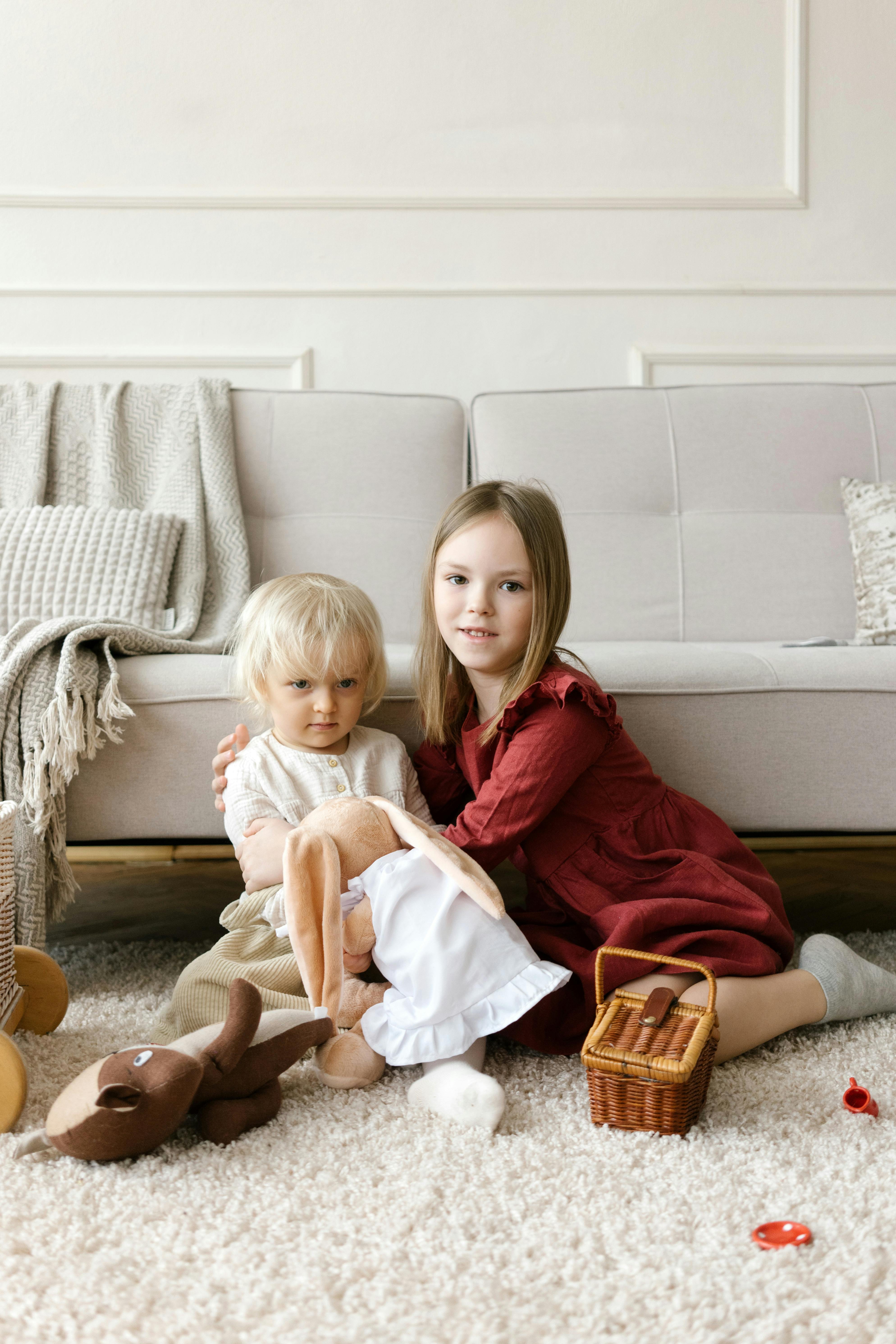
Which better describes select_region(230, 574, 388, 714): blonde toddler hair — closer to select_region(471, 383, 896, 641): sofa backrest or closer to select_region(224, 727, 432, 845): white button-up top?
select_region(224, 727, 432, 845): white button-up top

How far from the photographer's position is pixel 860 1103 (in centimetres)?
87

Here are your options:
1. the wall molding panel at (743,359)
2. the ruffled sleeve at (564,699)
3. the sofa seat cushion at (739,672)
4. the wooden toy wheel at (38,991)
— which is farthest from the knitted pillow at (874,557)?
the wooden toy wheel at (38,991)

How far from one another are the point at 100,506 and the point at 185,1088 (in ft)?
3.67

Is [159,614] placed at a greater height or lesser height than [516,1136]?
greater

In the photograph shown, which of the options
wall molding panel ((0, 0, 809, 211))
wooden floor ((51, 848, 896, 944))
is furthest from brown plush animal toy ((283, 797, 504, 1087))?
wall molding panel ((0, 0, 809, 211))

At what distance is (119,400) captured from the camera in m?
1.76

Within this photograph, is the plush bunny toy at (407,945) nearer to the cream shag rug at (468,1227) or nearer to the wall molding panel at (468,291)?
the cream shag rug at (468,1227)

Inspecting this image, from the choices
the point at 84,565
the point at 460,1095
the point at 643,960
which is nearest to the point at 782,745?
the point at 643,960

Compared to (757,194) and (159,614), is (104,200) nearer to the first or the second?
(159,614)

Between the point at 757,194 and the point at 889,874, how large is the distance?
1517mm

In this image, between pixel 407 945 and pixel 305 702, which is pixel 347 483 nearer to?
pixel 305 702

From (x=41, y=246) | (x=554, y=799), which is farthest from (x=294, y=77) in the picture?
(x=554, y=799)

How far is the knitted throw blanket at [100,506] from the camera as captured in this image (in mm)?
1142

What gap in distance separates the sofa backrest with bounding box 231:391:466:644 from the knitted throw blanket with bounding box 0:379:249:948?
0.19ft
